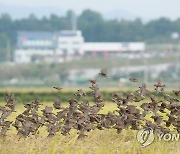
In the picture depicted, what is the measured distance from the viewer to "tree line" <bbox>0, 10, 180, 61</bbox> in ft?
455

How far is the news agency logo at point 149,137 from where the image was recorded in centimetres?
946

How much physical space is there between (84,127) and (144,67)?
329ft

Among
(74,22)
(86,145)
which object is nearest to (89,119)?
(86,145)

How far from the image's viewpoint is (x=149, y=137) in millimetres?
9562

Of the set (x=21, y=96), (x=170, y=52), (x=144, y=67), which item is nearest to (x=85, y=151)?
(x=21, y=96)

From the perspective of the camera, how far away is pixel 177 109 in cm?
991

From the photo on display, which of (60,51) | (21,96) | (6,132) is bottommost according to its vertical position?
(60,51)

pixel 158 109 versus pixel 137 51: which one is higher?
pixel 158 109

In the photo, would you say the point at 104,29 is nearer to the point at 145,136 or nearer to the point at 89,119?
the point at 89,119

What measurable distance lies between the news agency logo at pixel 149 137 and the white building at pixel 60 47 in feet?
373

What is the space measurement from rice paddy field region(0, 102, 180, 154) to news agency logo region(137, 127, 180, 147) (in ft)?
0.17

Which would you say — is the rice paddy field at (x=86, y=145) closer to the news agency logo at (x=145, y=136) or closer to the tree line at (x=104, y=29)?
the news agency logo at (x=145, y=136)

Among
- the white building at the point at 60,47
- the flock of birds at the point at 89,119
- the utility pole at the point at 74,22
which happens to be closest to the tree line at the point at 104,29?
the utility pole at the point at 74,22

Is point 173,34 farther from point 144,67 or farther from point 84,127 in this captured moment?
point 84,127
